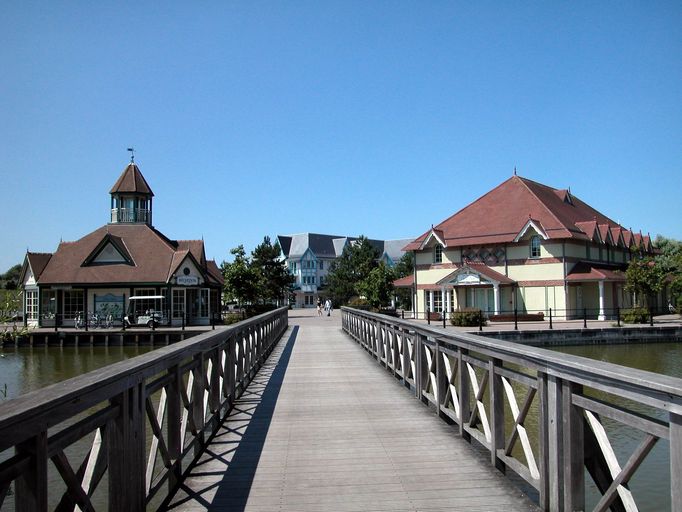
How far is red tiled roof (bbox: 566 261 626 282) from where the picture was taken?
34.9m

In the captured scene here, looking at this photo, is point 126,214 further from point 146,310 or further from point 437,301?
point 437,301

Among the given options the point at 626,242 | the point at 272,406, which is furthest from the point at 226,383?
the point at 626,242

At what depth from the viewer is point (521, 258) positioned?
37.4 metres

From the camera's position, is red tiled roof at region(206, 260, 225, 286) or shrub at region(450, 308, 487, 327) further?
red tiled roof at region(206, 260, 225, 286)

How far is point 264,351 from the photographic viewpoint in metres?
13.8

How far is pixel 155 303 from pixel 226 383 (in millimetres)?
32359

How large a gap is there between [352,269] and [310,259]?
1872 centimetres

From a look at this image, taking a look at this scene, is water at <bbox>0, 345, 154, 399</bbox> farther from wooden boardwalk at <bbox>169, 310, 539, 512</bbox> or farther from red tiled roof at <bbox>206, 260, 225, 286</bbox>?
red tiled roof at <bbox>206, 260, 225, 286</bbox>

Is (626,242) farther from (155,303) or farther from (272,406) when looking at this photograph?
(272,406)

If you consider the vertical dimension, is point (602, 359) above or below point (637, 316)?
below

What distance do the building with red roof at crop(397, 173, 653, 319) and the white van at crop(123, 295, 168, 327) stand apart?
1747cm

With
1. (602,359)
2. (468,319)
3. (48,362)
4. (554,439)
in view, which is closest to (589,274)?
(468,319)

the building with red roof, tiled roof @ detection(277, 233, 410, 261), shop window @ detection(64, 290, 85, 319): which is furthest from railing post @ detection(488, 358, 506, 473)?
tiled roof @ detection(277, 233, 410, 261)

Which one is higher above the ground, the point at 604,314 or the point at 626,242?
the point at 626,242
